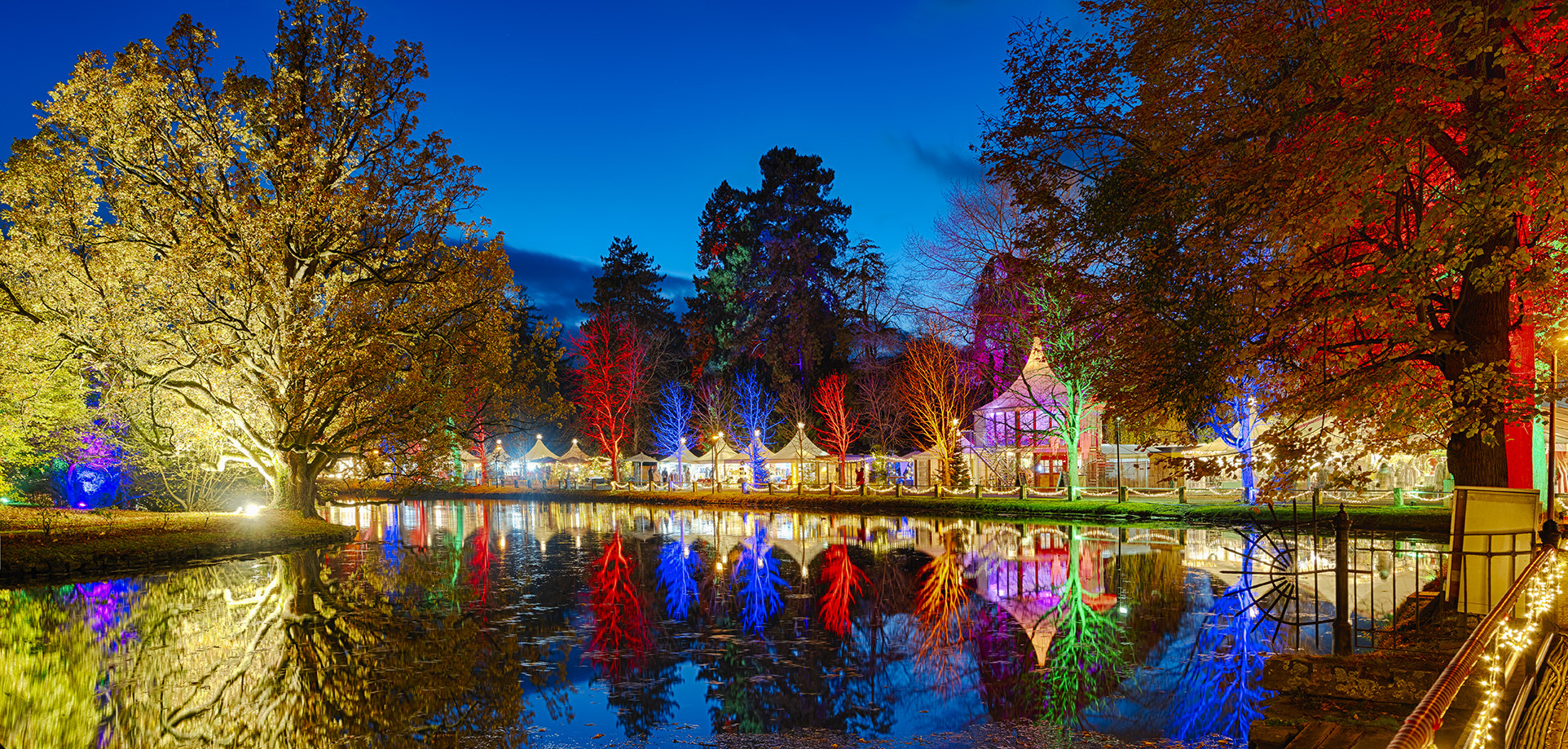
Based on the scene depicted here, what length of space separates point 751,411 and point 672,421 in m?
7.39

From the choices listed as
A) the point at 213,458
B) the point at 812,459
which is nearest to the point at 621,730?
the point at 213,458

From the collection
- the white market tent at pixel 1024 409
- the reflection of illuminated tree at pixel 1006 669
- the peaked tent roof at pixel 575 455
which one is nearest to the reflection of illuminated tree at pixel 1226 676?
the reflection of illuminated tree at pixel 1006 669

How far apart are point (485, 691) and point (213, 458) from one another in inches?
901

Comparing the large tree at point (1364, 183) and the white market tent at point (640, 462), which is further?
the white market tent at point (640, 462)

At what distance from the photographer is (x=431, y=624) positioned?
42.4ft

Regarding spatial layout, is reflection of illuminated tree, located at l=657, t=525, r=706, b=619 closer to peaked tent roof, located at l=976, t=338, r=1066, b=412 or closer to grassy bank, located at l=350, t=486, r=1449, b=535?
grassy bank, located at l=350, t=486, r=1449, b=535

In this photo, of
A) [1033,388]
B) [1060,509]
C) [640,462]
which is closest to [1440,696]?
[1060,509]

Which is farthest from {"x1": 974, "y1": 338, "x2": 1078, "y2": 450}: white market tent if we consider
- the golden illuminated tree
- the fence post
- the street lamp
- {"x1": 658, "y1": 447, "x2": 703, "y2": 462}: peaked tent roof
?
the fence post

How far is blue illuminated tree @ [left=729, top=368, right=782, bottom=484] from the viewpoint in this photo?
6075cm

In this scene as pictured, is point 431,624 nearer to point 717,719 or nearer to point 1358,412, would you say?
point 717,719

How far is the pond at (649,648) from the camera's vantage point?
Result: 26.7 feet

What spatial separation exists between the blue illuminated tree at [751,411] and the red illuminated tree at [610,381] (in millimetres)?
8264

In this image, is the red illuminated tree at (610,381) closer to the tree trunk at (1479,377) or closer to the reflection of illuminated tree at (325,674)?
the reflection of illuminated tree at (325,674)

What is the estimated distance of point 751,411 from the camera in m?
60.2
